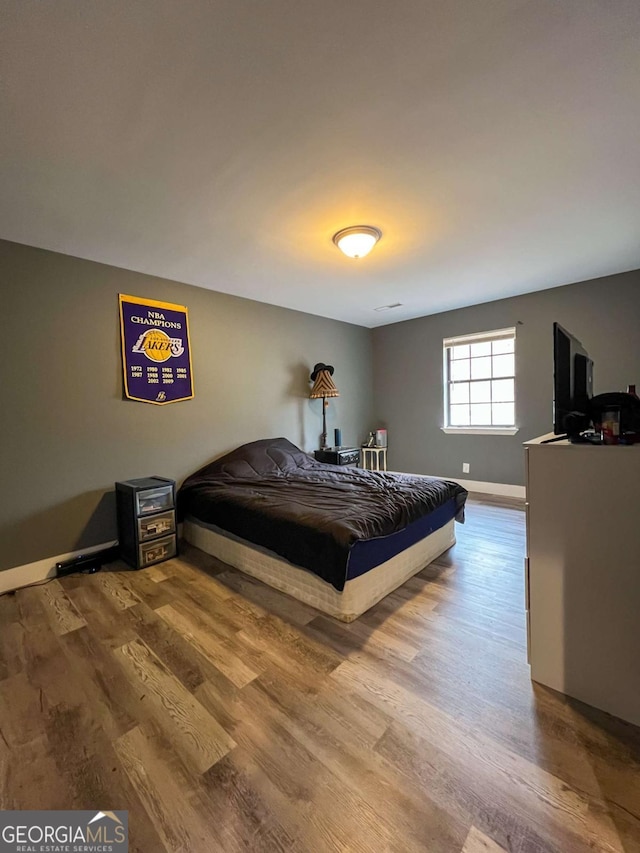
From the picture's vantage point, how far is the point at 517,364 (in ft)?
14.5

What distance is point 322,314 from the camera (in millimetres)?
4930

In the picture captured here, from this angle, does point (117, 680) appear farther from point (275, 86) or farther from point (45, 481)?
point (275, 86)

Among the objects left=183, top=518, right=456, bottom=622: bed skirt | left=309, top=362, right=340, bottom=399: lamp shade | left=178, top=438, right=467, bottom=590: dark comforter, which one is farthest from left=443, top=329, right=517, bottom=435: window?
left=183, top=518, right=456, bottom=622: bed skirt

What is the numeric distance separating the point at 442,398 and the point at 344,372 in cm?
153

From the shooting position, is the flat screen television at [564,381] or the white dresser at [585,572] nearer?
the white dresser at [585,572]

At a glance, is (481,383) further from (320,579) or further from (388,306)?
(320,579)

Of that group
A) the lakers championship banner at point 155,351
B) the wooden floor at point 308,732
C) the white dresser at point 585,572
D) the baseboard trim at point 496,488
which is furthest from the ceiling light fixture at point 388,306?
the wooden floor at point 308,732

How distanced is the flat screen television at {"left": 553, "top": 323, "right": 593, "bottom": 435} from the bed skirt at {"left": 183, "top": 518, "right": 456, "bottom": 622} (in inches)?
53.1

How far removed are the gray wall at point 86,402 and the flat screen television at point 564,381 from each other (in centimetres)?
315

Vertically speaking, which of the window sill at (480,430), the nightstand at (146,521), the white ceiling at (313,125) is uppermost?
the white ceiling at (313,125)

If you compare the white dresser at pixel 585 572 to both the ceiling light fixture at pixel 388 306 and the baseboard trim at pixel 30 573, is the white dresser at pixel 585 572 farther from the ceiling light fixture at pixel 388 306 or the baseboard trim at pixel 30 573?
the ceiling light fixture at pixel 388 306

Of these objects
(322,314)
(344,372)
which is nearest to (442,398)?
(344,372)

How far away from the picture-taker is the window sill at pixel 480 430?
4538 mm

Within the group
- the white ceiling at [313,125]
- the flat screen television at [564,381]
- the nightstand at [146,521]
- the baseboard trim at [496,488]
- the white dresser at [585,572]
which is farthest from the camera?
the baseboard trim at [496,488]
